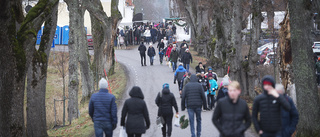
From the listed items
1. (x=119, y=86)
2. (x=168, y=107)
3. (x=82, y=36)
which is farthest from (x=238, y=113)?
(x=119, y=86)

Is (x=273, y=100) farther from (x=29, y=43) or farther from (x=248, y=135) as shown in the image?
(x=29, y=43)

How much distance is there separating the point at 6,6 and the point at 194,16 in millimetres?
30010

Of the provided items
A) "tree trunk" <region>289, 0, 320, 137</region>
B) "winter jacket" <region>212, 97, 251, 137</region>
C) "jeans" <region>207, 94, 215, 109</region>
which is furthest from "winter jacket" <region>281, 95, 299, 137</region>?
"jeans" <region>207, 94, 215, 109</region>

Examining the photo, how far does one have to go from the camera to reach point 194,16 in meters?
38.9

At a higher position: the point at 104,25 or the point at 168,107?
the point at 104,25

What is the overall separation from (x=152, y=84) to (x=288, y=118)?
56.8 ft

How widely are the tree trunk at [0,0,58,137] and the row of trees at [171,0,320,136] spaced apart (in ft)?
22.0

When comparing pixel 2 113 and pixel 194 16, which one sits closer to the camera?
pixel 2 113

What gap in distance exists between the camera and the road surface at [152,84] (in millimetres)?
13148

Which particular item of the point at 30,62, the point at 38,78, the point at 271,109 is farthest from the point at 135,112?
the point at 38,78

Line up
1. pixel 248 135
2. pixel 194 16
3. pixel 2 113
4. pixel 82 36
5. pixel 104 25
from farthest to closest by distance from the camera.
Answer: pixel 194 16 < pixel 104 25 < pixel 82 36 < pixel 248 135 < pixel 2 113

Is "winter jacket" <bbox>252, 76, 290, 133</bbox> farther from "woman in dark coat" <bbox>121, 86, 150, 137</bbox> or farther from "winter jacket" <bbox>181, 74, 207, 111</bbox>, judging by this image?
"winter jacket" <bbox>181, 74, 207, 111</bbox>

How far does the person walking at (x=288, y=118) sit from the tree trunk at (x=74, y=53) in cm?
1123

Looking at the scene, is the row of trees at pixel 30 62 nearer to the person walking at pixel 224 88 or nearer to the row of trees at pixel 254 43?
the person walking at pixel 224 88
